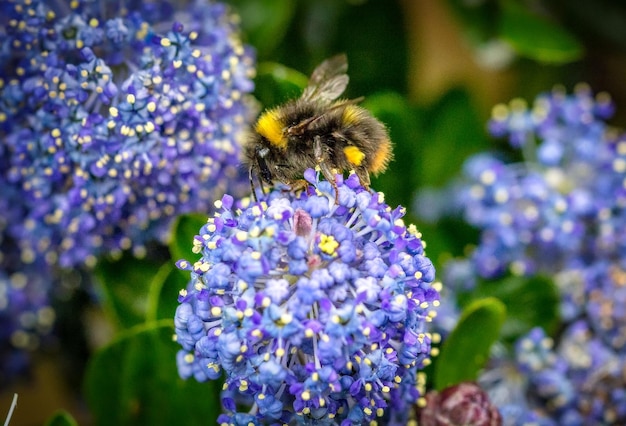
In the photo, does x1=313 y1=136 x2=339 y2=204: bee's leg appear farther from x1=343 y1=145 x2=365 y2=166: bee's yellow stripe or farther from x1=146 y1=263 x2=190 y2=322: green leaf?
x1=146 y1=263 x2=190 y2=322: green leaf

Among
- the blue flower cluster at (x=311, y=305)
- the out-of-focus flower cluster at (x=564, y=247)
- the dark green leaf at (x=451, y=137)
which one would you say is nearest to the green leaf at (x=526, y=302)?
the out-of-focus flower cluster at (x=564, y=247)

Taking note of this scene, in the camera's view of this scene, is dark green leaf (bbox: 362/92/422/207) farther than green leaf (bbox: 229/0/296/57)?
No

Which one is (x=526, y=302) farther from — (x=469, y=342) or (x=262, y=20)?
(x=262, y=20)

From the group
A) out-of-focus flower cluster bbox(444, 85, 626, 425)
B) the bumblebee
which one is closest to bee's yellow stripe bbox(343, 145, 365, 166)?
the bumblebee

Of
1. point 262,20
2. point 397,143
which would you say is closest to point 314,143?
point 397,143

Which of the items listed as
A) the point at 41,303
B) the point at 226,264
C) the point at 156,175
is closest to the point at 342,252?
the point at 226,264
